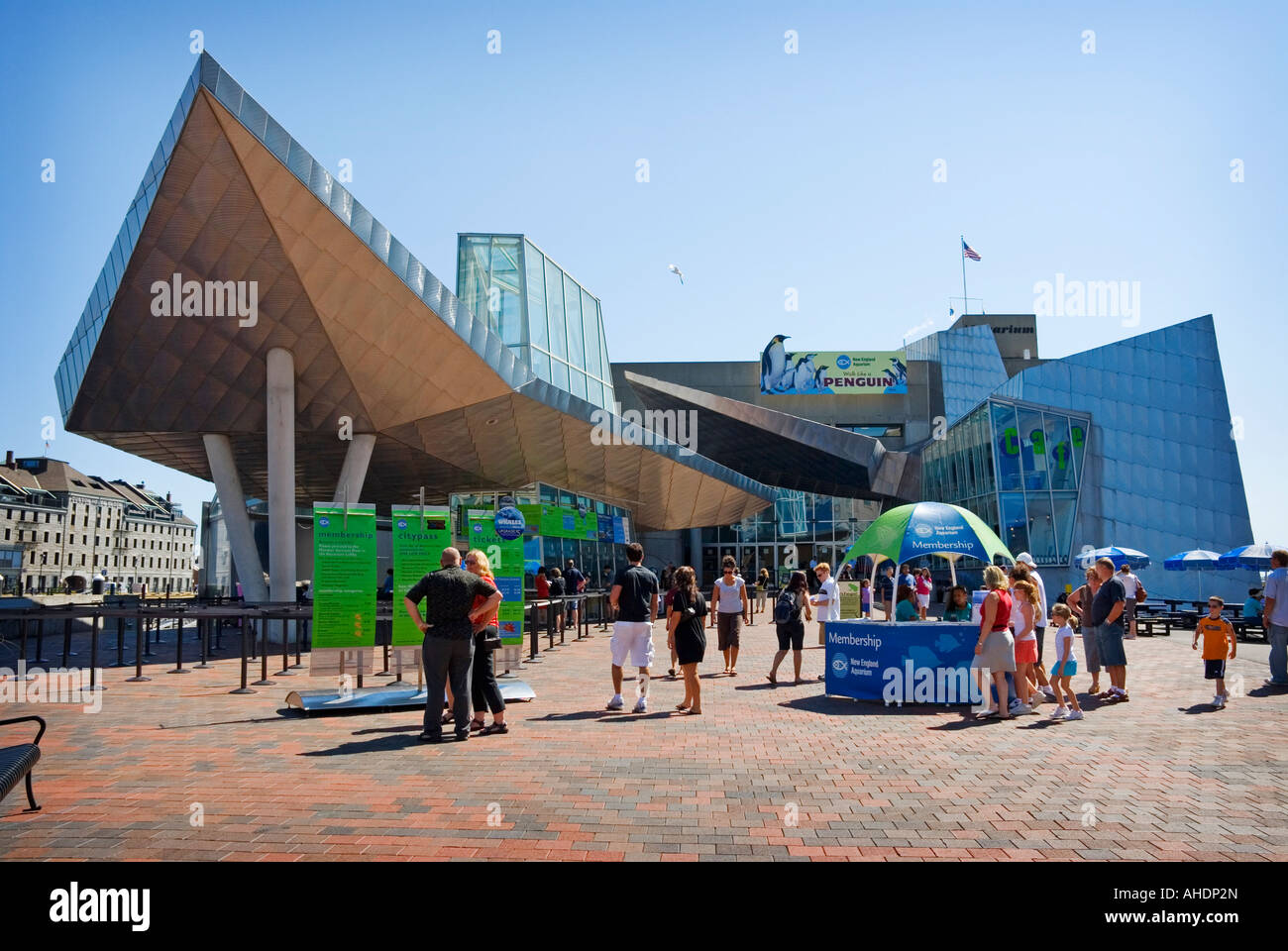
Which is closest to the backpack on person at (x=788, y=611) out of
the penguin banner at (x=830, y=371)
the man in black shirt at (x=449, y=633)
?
the man in black shirt at (x=449, y=633)

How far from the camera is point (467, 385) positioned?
21.3 m

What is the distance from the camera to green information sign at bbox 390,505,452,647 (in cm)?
1116

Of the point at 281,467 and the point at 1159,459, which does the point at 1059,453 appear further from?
the point at 281,467

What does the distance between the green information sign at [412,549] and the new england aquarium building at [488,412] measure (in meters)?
6.65

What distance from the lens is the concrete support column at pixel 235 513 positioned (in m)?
22.0

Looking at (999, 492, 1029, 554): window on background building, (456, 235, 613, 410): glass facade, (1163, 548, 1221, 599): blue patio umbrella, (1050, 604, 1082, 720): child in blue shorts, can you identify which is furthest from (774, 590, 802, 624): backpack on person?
(999, 492, 1029, 554): window on background building

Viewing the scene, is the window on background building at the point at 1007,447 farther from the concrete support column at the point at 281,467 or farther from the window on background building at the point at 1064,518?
the concrete support column at the point at 281,467

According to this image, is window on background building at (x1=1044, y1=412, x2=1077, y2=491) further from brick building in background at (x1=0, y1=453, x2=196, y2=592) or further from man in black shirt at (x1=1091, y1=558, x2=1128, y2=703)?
brick building in background at (x1=0, y1=453, x2=196, y2=592)

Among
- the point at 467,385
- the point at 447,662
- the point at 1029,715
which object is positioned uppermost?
the point at 467,385

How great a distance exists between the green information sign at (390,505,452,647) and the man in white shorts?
2748mm

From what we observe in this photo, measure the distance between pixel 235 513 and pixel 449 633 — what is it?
16378mm
